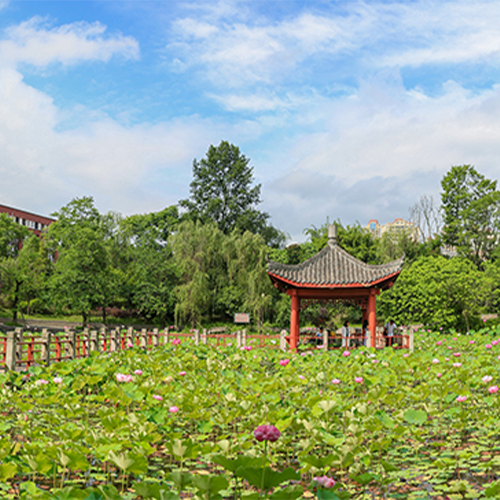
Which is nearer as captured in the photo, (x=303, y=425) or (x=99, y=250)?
(x=303, y=425)

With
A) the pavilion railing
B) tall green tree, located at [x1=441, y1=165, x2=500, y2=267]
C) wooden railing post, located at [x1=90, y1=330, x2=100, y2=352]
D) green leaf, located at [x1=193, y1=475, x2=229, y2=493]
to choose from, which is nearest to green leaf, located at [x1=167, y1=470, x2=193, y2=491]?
green leaf, located at [x1=193, y1=475, x2=229, y2=493]

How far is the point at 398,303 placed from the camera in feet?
60.4

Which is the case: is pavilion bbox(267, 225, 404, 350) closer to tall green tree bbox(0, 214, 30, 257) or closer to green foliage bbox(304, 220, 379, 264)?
green foliage bbox(304, 220, 379, 264)

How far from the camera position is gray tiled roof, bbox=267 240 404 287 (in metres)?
11.2

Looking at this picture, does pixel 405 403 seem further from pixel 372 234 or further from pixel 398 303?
pixel 372 234

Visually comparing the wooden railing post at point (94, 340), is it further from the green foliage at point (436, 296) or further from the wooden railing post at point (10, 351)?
the green foliage at point (436, 296)

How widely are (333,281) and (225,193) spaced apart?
73.0 ft

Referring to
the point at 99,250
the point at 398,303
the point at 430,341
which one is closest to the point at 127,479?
the point at 430,341

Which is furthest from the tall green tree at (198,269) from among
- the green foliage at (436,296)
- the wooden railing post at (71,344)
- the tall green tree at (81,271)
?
the wooden railing post at (71,344)

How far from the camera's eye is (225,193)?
108 feet

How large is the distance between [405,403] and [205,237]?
61.5 ft

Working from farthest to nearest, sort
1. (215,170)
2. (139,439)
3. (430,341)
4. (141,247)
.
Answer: (215,170), (141,247), (430,341), (139,439)

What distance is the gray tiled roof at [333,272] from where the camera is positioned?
1120 cm

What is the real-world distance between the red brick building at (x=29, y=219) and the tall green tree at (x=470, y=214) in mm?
35959
